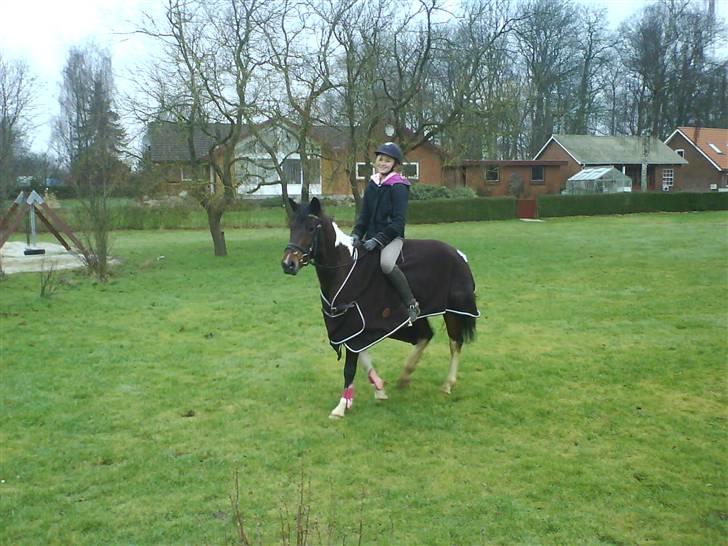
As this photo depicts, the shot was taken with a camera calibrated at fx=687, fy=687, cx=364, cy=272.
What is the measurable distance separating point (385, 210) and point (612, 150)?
52907mm

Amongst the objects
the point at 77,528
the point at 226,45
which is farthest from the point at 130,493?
the point at 226,45

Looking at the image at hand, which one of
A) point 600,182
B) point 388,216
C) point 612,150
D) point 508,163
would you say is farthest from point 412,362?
point 612,150

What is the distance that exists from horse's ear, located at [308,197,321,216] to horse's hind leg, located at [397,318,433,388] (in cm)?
159

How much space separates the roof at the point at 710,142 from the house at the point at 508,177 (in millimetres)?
12747

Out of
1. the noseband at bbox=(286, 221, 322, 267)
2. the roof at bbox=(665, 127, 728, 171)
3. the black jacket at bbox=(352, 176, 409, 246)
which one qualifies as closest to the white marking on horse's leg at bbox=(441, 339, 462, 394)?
the black jacket at bbox=(352, 176, 409, 246)

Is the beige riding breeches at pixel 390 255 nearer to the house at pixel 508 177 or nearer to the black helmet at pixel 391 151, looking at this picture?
the black helmet at pixel 391 151

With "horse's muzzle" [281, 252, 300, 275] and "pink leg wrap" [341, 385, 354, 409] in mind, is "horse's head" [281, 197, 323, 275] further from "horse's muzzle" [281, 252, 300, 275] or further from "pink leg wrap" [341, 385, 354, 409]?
"pink leg wrap" [341, 385, 354, 409]

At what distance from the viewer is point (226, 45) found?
1830 centimetres

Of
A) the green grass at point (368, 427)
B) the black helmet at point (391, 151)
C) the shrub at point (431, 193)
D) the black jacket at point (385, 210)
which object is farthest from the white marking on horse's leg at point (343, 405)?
the shrub at point (431, 193)

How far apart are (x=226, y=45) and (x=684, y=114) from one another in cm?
4817

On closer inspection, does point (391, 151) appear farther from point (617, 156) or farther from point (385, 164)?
point (617, 156)

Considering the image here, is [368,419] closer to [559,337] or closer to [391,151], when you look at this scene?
[391,151]

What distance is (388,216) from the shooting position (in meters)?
5.95

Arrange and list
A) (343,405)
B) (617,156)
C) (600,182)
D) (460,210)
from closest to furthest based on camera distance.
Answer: (343,405), (460,210), (600,182), (617,156)
